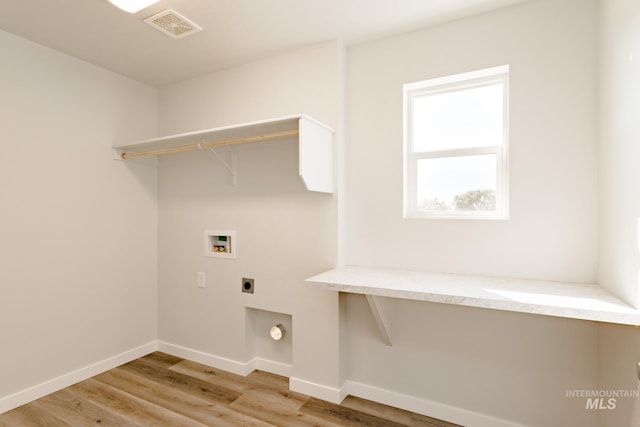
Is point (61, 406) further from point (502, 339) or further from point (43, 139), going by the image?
point (502, 339)

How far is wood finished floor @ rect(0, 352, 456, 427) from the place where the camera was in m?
1.93

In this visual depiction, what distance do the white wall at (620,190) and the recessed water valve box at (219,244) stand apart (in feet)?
7.47

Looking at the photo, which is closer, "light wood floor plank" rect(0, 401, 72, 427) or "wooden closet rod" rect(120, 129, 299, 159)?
"light wood floor plank" rect(0, 401, 72, 427)

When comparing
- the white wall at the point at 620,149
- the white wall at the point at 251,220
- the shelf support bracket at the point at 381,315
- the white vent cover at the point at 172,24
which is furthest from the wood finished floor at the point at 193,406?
the white vent cover at the point at 172,24

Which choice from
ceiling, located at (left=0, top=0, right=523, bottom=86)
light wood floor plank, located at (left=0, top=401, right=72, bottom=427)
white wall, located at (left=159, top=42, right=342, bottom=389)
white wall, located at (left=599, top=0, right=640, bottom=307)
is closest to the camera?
white wall, located at (left=599, top=0, right=640, bottom=307)

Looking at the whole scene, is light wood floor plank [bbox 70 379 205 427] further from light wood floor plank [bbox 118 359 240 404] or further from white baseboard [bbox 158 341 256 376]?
white baseboard [bbox 158 341 256 376]

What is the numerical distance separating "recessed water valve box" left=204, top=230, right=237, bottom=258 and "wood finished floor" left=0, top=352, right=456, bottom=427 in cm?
93

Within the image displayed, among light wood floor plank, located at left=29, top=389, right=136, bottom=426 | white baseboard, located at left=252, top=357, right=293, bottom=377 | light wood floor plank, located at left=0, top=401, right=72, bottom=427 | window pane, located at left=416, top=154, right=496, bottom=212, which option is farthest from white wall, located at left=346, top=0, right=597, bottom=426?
light wood floor plank, located at left=0, top=401, right=72, bottom=427

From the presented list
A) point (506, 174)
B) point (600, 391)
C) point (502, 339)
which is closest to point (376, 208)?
point (506, 174)

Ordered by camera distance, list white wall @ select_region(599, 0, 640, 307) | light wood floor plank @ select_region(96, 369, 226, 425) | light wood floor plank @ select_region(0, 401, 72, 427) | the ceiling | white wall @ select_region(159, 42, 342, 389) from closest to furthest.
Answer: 1. white wall @ select_region(599, 0, 640, 307)
2. the ceiling
3. light wood floor plank @ select_region(0, 401, 72, 427)
4. light wood floor plank @ select_region(96, 369, 226, 425)
5. white wall @ select_region(159, 42, 342, 389)

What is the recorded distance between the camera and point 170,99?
115 inches

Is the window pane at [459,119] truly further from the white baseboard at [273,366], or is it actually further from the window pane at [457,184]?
the white baseboard at [273,366]

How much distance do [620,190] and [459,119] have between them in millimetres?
918

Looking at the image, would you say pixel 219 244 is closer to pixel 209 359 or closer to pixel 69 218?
pixel 209 359
